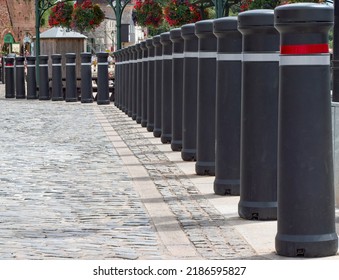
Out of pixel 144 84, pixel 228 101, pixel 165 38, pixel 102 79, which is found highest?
pixel 165 38

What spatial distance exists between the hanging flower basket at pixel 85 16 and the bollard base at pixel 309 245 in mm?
33663

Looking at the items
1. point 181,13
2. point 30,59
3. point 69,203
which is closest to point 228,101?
point 69,203

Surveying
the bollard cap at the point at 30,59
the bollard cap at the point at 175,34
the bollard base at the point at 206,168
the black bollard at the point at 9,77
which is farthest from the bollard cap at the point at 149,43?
the black bollard at the point at 9,77

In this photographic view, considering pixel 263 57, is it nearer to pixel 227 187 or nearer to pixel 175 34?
pixel 227 187

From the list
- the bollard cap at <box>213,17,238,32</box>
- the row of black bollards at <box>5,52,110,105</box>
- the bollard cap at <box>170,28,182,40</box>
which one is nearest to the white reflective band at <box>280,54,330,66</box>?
the bollard cap at <box>213,17,238,32</box>

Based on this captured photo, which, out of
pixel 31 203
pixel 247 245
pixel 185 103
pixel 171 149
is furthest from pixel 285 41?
pixel 171 149

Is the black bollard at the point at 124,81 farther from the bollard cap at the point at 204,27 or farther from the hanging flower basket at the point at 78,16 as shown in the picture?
the bollard cap at the point at 204,27

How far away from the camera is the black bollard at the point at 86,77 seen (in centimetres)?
3200

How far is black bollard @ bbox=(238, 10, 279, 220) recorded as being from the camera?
808 cm

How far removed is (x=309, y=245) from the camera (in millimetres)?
6715

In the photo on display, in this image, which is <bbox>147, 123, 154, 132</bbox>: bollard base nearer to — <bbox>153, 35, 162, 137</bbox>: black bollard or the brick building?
<bbox>153, 35, 162, 137</bbox>: black bollard

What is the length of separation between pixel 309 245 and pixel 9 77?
104 ft

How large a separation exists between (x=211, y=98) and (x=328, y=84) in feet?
13.6
